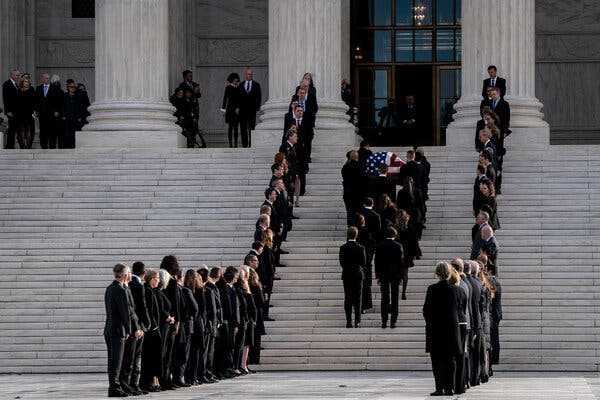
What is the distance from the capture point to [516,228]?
38.1 meters

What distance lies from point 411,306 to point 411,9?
21.2m

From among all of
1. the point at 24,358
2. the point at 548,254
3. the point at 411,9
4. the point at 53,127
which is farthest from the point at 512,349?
the point at 411,9

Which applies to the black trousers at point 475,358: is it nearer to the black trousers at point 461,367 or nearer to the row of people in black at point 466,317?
the row of people in black at point 466,317

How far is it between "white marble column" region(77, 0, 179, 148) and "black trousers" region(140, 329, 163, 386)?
61.3 feet

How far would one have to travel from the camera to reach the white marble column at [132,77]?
45.9 m

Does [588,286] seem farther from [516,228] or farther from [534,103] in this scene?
[534,103]

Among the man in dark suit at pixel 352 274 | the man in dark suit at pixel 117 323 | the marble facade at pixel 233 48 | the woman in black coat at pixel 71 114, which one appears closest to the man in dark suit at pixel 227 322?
the man in dark suit at pixel 352 274

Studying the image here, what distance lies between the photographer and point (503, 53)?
45562mm

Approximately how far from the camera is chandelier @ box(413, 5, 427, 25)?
5412 cm

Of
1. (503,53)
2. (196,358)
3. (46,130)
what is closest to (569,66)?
(503,53)

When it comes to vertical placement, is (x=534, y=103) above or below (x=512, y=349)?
above

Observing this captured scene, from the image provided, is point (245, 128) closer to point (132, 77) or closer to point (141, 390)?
point (132, 77)

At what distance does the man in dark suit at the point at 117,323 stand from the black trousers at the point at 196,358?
2474 mm

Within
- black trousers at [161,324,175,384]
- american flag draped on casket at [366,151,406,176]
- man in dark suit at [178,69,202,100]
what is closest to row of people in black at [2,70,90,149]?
man in dark suit at [178,69,202,100]
